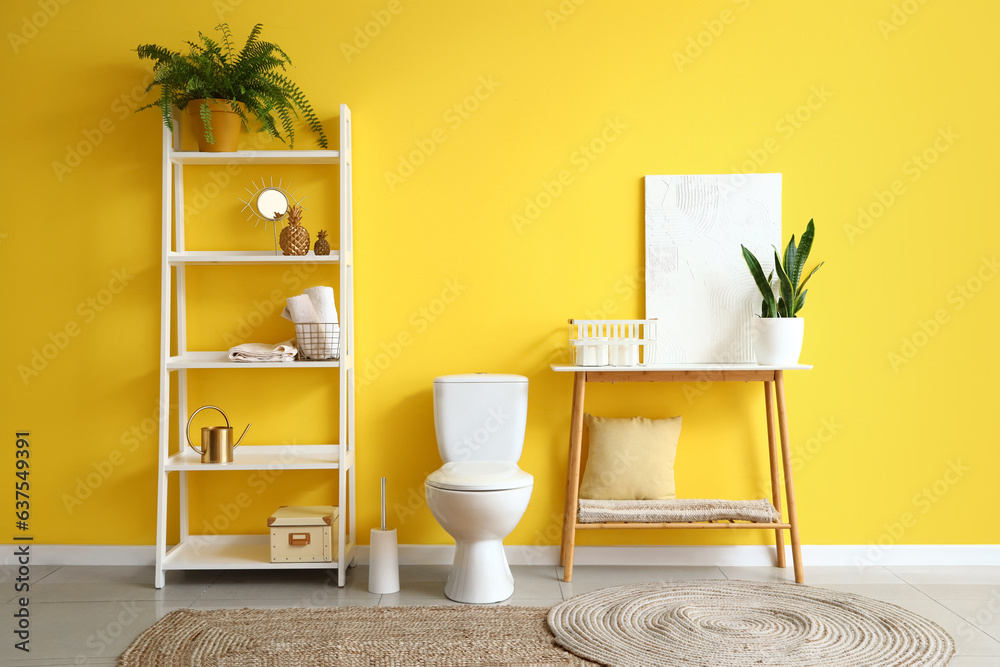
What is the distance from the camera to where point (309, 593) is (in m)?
2.67

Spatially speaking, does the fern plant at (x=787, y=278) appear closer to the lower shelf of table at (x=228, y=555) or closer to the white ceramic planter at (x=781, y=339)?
the white ceramic planter at (x=781, y=339)

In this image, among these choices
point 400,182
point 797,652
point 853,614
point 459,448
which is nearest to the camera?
point 797,652

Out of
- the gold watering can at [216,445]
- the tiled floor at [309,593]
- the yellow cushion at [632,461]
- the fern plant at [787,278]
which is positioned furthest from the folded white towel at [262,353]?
the fern plant at [787,278]

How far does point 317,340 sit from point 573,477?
1.11 m

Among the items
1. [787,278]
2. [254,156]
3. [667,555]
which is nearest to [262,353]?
[254,156]

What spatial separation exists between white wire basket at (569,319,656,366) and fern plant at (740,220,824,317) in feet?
1.47

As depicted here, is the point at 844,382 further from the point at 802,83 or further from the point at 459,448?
the point at 459,448

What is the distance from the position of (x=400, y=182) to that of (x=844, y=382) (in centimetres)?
202

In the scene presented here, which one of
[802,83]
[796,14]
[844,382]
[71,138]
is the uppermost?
[796,14]

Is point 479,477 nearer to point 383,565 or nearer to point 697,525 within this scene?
point 383,565

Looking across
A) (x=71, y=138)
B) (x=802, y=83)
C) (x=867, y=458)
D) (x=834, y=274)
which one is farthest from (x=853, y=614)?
(x=71, y=138)

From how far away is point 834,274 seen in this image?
2986 mm

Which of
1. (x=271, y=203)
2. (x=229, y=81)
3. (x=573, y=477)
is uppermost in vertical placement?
(x=229, y=81)

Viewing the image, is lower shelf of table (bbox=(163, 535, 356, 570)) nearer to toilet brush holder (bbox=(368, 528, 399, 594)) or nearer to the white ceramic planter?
toilet brush holder (bbox=(368, 528, 399, 594))
